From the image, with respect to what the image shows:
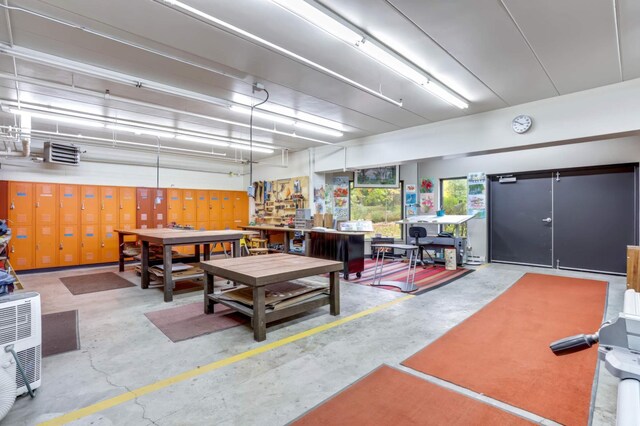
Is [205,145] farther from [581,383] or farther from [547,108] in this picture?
[581,383]

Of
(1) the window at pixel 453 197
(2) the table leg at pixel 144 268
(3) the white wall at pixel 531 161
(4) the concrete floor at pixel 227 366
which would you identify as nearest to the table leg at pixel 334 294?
(4) the concrete floor at pixel 227 366

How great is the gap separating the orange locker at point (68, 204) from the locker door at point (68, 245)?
0.48 ft

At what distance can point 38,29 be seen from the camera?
3115 mm

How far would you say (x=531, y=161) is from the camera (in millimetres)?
7125

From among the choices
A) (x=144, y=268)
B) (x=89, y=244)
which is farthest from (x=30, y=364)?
(x=89, y=244)

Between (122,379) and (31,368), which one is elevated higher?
(31,368)

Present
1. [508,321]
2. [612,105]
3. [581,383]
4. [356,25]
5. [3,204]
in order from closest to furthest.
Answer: [581,383] → [356,25] → [508,321] → [612,105] → [3,204]

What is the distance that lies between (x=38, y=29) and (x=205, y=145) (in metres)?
5.43

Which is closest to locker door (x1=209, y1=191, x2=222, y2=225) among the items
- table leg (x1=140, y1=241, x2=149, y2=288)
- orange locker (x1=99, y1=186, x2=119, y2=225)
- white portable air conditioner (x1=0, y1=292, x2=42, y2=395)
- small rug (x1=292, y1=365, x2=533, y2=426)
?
orange locker (x1=99, y1=186, x2=119, y2=225)

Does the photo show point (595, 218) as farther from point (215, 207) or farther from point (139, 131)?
point (215, 207)

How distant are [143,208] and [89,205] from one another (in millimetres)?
1214

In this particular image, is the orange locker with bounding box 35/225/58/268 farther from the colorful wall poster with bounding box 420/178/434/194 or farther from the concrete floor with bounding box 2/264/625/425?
the colorful wall poster with bounding box 420/178/434/194

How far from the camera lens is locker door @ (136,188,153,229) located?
28.0ft

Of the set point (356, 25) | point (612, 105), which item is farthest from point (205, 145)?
point (612, 105)
